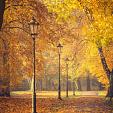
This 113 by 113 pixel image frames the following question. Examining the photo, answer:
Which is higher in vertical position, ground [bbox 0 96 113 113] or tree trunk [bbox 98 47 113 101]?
tree trunk [bbox 98 47 113 101]

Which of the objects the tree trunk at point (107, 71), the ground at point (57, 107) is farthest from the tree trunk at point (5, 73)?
the tree trunk at point (107, 71)

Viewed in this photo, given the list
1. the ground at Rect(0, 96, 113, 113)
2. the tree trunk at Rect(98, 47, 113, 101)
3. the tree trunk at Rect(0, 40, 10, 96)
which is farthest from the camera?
the tree trunk at Rect(0, 40, 10, 96)

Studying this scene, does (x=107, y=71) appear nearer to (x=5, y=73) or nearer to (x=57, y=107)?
(x=5, y=73)

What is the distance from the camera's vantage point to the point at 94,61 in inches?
2233

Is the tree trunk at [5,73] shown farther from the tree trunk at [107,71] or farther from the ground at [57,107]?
the tree trunk at [107,71]

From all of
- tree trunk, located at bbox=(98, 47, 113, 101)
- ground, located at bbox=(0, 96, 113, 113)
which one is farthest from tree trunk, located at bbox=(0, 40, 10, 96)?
tree trunk, located at bbox=(98, 47, 113, 101)

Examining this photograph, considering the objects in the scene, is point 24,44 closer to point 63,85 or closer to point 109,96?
point 109,96

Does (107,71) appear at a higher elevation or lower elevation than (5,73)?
higher

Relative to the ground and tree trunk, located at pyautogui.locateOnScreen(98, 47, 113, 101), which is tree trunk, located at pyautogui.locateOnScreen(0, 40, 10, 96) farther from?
tree trunk, located at pyautogui.locateOnScreen(98, 47, 113, 101)

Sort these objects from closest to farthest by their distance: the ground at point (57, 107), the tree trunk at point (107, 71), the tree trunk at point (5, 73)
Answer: the ground at point (57, 107)
the tree trunk at point (107, 71)
the tree trunk at point (5, 73)

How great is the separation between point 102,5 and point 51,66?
175 feet

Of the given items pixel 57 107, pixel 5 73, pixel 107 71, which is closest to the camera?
pixel 57 107

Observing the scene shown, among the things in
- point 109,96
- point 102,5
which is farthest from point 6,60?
point 102,5

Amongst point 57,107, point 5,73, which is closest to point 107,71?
point 5,73
